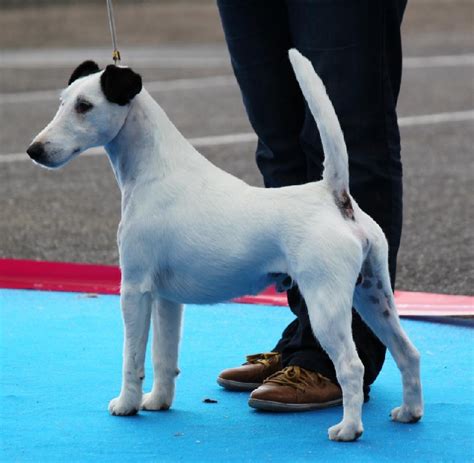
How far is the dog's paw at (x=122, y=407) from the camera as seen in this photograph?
3.73m

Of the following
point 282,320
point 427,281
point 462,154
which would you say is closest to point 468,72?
point 462,154

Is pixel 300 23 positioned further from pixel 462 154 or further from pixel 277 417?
pixel 462 154

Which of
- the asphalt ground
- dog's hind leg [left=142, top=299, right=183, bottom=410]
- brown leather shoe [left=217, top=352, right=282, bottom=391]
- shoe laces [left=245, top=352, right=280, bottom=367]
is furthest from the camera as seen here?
the asphalt ground

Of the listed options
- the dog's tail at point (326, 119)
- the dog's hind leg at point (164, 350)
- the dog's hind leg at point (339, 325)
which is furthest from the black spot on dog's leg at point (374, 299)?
the dog's hind leg at point (164, 350)

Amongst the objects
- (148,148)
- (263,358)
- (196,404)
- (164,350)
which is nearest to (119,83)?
(148,148)

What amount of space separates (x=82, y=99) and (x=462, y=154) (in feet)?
19.7

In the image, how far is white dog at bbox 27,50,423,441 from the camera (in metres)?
3.38

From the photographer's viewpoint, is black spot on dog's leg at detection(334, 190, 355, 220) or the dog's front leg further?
the dog's front leg

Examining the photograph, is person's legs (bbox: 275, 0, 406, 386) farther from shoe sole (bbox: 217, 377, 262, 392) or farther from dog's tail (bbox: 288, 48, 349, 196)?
dog's tail (bbox: 288, 48, 349, 196)

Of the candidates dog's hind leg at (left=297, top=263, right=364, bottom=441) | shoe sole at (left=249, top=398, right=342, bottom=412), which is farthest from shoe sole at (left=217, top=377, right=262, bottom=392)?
dog's hind leg at (left=297, top=263, right=364, bottom=441)

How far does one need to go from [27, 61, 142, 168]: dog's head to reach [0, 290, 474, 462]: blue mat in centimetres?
79

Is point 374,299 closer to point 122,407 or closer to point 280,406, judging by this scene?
point 280,406

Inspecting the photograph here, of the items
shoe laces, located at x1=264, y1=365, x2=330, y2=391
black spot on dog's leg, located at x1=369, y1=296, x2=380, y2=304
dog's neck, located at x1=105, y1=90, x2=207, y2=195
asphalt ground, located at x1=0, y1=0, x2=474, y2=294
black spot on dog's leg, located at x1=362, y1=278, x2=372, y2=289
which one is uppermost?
dog's neck, located at x1=105, y1=90, x2=207, y2=195

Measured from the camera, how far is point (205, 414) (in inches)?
150
